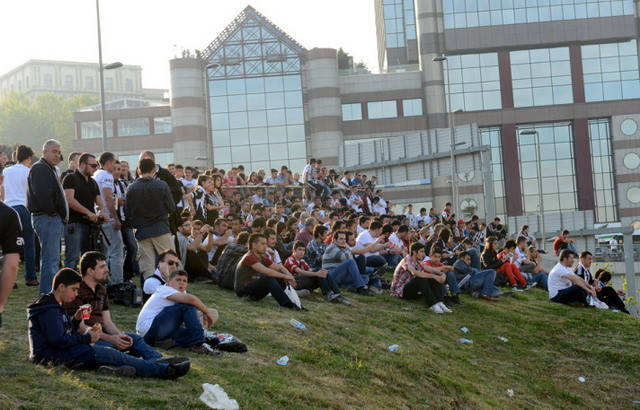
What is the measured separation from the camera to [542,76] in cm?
7200

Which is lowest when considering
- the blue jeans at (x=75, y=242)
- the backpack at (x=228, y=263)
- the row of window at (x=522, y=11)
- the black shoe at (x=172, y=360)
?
the black shoe at (x=172, y=360)

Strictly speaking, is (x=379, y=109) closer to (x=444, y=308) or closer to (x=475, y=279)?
(x=475, y=279)

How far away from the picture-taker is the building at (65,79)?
162 meters

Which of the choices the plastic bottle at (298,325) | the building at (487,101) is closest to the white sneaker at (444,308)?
the plastic bottle at (298,325)

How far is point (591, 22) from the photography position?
233ft

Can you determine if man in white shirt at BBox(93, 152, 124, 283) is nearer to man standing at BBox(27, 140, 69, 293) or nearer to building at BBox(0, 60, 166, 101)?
man standing at BBox(27, 140, 69, 293)

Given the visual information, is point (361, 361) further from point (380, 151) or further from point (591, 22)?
point (591, 22)

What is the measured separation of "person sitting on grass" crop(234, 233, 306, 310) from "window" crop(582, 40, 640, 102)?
59897mm

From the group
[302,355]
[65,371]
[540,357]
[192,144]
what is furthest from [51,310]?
[192,144]

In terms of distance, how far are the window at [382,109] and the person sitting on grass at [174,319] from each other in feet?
206

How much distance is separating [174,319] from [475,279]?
12167mm

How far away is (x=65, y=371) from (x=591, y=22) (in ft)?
221

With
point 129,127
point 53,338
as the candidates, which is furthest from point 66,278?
point 129,127

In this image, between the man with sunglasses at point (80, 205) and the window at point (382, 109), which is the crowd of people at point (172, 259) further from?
the window at point (382, 109)
